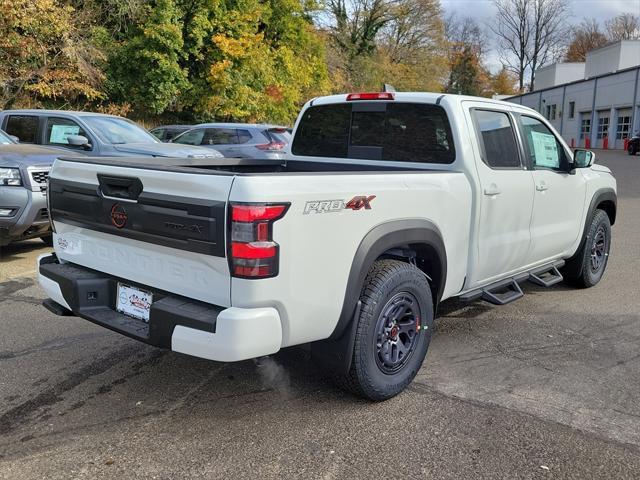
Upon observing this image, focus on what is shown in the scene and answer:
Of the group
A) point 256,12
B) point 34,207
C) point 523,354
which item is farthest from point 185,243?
point 256,12

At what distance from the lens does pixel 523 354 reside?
4391mm

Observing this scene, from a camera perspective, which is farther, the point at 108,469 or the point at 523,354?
the point at 523,354

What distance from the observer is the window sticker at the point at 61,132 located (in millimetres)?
9062

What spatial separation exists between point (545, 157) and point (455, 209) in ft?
5.85

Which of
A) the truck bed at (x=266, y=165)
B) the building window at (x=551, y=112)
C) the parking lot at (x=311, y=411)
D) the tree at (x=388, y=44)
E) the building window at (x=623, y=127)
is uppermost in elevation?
the tree at (x=388, y=44)

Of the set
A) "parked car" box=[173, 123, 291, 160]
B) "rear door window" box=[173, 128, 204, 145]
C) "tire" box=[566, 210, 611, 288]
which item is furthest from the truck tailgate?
"rear door window" box=[173, 128, 204, 145]

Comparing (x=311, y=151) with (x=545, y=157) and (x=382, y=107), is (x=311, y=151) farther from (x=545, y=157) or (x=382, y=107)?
(x=545, y=157)

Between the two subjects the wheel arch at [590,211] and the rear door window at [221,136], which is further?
the rear door window at [221,136]

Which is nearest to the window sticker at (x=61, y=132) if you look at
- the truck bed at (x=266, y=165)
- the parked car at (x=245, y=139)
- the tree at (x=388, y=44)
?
the parked car at (x=245, y=139)

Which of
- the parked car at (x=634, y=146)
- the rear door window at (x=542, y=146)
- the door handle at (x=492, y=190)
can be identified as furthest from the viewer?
the parked car at (x=634, y=146)

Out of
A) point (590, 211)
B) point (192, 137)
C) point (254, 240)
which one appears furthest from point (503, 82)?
point (254, 240)

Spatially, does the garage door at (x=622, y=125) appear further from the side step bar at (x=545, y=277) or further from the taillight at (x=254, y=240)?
the taillight at (x=254, y=240)

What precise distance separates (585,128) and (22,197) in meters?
50.3

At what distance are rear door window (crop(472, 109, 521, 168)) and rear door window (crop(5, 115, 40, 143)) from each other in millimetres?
7594
